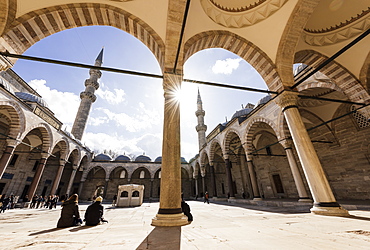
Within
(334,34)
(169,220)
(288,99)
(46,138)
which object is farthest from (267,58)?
(46,138)

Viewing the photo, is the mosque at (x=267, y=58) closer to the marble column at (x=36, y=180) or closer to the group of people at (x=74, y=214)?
the marble column at (x=36, y=180)

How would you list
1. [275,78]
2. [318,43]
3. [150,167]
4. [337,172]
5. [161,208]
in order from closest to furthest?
1. [161,208]
2. [275,78]
3. [318,43]
4. [337,172]
5. [150,167]

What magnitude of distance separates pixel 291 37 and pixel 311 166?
436cm

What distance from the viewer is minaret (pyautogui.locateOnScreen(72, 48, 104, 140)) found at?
1795 centimetres

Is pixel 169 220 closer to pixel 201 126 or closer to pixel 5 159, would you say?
pixel 5 159

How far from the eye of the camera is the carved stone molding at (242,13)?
5234 mm

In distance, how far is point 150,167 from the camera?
70.4ft

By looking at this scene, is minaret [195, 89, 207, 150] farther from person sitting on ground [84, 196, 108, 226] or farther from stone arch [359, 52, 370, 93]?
person sitting on ground [84, 196, 108, 226]

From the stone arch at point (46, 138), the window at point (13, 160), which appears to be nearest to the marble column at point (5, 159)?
the stone arch at point (46, 138)

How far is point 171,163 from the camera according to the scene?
3408mm

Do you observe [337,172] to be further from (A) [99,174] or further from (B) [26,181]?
(A) [99,174]

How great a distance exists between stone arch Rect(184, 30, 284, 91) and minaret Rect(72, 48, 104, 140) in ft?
59.0

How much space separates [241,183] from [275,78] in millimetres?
12747

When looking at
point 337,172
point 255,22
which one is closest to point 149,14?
point 255,22
